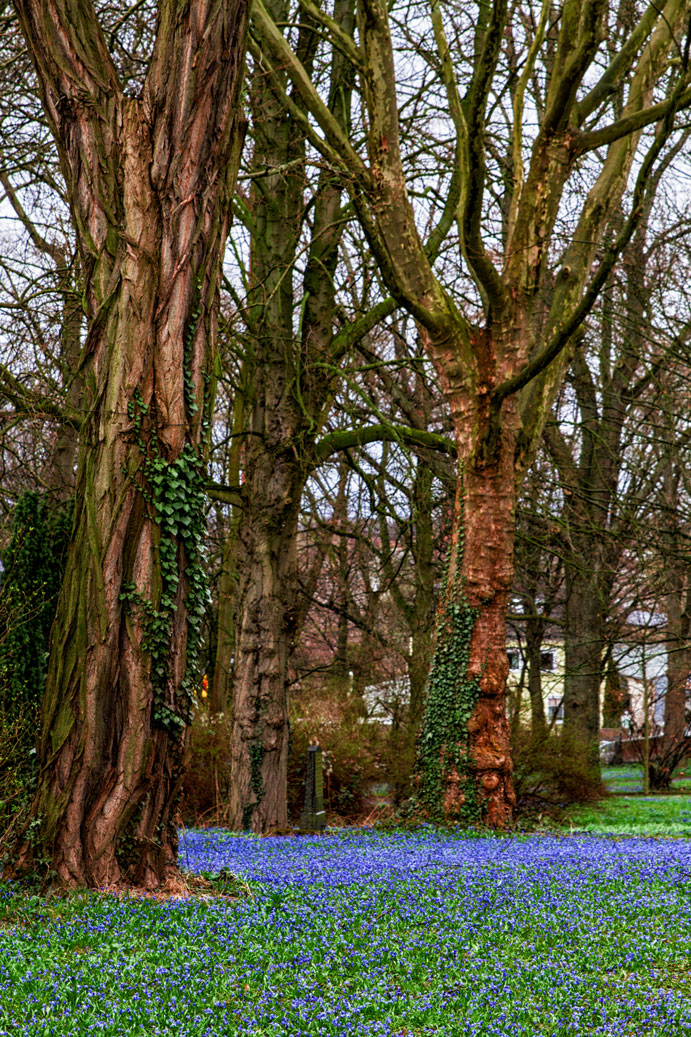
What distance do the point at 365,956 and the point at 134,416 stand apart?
3472 mm

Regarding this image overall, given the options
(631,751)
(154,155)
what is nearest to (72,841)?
(154,155)

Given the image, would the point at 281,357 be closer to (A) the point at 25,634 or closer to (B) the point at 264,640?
(B) the point at 264,640

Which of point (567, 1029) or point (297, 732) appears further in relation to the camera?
point (297, 732)

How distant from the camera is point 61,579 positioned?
20.1 feet

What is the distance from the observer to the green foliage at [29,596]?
5.87m

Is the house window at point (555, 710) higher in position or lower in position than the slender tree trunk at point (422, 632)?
lower

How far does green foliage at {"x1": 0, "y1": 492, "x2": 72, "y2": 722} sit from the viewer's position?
5.87 metres

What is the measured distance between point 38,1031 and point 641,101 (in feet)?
34.8

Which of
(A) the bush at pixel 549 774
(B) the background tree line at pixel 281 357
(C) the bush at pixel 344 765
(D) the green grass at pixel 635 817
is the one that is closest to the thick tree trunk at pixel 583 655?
(B) the background tree line at pixel 281 357

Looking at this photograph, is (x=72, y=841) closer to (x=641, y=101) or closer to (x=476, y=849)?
(x=476, y=849)

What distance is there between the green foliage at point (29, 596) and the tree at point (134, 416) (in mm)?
313

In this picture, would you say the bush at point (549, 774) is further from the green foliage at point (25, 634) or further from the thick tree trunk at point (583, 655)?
the green foliage at point (25, 634)

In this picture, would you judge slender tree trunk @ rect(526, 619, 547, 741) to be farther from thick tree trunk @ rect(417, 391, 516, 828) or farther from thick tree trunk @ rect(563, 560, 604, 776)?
Result: thick tree trunk @ rect(417, 391, 516, 828)

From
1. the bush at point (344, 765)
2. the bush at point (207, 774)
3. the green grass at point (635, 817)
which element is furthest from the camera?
the bush at point (344, 765)
